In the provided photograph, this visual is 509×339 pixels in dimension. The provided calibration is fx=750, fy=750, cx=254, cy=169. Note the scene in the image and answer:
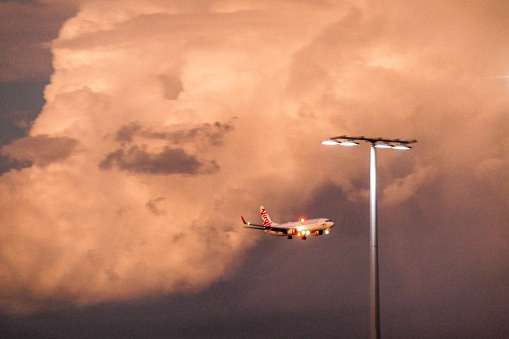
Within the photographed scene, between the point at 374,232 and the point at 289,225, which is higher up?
the point at 289,225

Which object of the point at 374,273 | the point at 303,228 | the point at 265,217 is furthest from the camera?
the point at 265,217

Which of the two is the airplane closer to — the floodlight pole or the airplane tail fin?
the airplane tail fin

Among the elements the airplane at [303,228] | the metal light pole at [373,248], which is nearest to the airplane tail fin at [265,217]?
the airplane at [303,228]

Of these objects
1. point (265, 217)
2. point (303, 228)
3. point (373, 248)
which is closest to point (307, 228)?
point (303, 228)

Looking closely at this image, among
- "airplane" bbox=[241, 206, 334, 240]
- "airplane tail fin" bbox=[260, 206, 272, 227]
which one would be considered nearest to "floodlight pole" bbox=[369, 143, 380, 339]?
"airplane" bbox=[241, 206, 334, 240]

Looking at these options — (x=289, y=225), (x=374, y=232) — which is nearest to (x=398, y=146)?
(x=374, y=232)

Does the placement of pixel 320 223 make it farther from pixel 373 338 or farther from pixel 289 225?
pixel 373 338

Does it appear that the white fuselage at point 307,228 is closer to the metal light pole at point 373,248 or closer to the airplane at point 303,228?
the airplane at point 303,228

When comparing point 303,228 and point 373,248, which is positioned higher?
point 303,228

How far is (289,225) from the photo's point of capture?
162625 millimetres

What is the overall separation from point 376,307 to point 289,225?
369 ft

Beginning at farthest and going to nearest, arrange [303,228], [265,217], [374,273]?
[265,217]
[303,228]
[374,273]

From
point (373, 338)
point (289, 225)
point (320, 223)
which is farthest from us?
point (289, 225)

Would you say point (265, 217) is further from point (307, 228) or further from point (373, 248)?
Result: point (373, 248)
